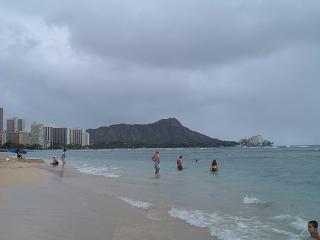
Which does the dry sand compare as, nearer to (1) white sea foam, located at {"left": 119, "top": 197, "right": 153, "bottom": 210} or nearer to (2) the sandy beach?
(2) the sandy beach

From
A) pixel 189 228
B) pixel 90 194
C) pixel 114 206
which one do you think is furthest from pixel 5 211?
pixel 90 194

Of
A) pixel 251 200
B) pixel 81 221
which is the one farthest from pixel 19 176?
pixel 81 221

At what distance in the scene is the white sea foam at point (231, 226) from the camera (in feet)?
33.9

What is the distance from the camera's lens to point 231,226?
1134 centimetres

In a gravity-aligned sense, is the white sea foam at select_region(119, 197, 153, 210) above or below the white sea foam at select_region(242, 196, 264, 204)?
above

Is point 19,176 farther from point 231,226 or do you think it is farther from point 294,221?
point 294,221

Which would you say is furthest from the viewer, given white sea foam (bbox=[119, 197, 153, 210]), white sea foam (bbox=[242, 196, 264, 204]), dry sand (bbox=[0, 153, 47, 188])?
dry sand (bbox=[0, 153, 47, 188])

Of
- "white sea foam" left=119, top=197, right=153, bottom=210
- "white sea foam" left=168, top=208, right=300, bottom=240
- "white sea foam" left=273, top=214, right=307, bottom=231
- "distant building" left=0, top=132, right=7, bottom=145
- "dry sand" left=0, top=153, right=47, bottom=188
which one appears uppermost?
"distant building" left=0, top=132, right=7, bottom=145

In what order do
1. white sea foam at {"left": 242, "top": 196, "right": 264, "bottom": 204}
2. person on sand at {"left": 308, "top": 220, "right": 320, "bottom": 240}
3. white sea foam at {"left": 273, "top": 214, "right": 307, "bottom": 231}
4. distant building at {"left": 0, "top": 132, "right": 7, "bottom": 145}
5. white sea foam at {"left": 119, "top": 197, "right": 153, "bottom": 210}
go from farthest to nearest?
distant building at {"left": 0, "top": 132, "right": 7, "bottom": 145}
white sea foam at {"left": 242, "top": 196, "right": 264, "bottom": 204}
white sea foam at {"left": 119, "top": 197, "right": 153, "bottom": 210}
white sea foam at {"left": 273, "top": 214, "right": 307, "bottom": 231}
person on sand at {"left": 308, "top": 220, "right": 320, "bottom": 240}

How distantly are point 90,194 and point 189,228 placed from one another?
7518mm

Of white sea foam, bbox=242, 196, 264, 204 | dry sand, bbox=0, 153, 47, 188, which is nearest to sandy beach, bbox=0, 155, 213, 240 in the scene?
white sea foam, bbox=242, 196, 264, 204

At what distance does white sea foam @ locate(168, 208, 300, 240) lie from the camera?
407 inches

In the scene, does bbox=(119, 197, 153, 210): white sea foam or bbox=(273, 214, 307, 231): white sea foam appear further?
bbox=(119, 197, 153, 210): white sea foam

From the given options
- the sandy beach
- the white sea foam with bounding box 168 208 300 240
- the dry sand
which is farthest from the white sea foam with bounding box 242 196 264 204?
the dry sand
